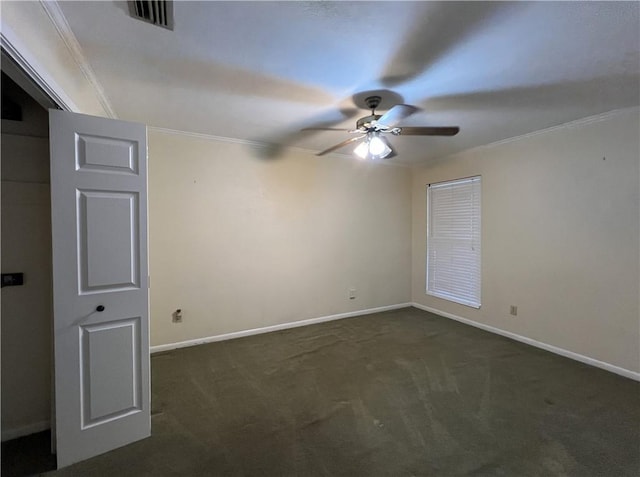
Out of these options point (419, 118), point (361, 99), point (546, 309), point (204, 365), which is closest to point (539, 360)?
point (546, 309)

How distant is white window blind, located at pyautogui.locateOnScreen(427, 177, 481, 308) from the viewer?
425cm

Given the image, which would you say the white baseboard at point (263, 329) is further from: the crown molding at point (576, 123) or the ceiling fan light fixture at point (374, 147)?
the crown molding at point (576, 123)

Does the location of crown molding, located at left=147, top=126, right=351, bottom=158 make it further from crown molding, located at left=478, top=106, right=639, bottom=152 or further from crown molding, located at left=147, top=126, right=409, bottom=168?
crown molding, located at left=478, top=106, right=639, bottom=152

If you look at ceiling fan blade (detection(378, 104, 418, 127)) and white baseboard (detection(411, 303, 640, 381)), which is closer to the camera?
ceiling fan blade (detection(378, 104, 418, 127))

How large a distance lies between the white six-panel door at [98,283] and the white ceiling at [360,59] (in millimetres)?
577

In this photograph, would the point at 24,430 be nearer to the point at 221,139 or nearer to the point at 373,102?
the point at 221,139

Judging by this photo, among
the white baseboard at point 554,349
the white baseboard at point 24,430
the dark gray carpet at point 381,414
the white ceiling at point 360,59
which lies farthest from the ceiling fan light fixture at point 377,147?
the white baseboard at point 24,430

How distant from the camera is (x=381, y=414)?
2.24m

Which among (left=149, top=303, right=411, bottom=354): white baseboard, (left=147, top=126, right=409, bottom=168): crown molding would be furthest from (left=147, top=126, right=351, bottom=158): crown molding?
(left=149, top=303, right=411, bottom=354): white baseboard

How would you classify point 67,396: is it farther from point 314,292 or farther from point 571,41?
point 571,41

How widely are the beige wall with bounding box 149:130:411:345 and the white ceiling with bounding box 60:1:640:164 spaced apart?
0.71m

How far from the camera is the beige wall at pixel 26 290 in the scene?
1.95 metres

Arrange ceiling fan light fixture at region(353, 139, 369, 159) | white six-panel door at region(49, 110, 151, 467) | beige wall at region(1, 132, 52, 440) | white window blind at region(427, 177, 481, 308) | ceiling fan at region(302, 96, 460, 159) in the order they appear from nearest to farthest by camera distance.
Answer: white six-panel door at region(49, 110, 151, 467) < beige wall at region(1, 132, 52, 440) < ceiling fan at region(302, 96, 460, 159) < ceiling fan light fixture at region(353, 139, 369, 159) < white window blind at region(427, 177, 481, 308)

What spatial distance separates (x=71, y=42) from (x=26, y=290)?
1572 millimetres
